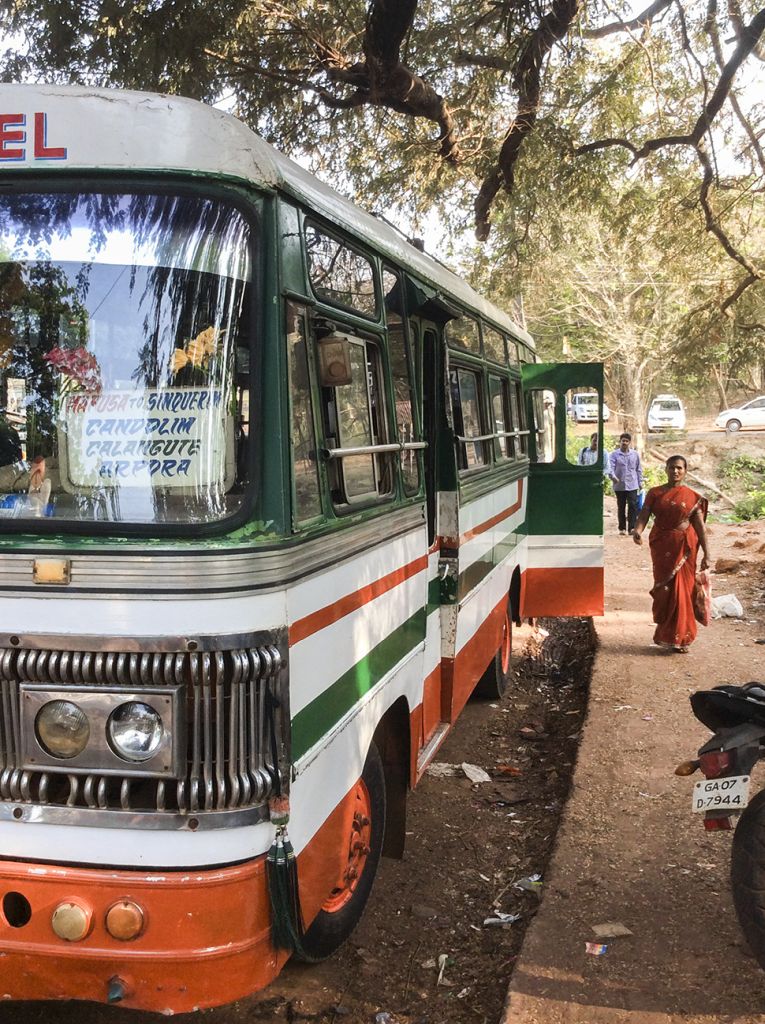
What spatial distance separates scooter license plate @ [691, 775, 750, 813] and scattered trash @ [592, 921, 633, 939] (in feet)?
2.47

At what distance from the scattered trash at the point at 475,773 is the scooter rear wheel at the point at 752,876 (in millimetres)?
2874

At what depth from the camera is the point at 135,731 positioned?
8.48 feet

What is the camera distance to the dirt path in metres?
3.54

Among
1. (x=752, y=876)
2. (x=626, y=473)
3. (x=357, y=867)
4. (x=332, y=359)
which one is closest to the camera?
(x=332, y=359)

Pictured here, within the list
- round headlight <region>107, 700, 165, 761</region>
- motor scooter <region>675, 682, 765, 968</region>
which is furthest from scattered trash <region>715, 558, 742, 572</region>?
round headlight <region>107, 700, 165, 761</region>

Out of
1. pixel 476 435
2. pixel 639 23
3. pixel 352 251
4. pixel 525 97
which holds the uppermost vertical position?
pixel 639 23

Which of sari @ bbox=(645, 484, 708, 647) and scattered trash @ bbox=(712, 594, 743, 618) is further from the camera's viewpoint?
scattered trash @ bbox=(712, 594, 743, 618)

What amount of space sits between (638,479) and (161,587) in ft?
51.5

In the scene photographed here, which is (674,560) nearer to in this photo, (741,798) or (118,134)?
(741,798)

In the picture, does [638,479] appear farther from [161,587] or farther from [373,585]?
[161,587]

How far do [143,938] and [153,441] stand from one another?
129cm

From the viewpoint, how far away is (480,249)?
→ 1507 centimetres

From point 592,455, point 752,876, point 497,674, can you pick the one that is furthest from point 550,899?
point 592,455

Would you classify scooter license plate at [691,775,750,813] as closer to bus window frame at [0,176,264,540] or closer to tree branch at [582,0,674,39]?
bus window frame at [0,176,264,540]
